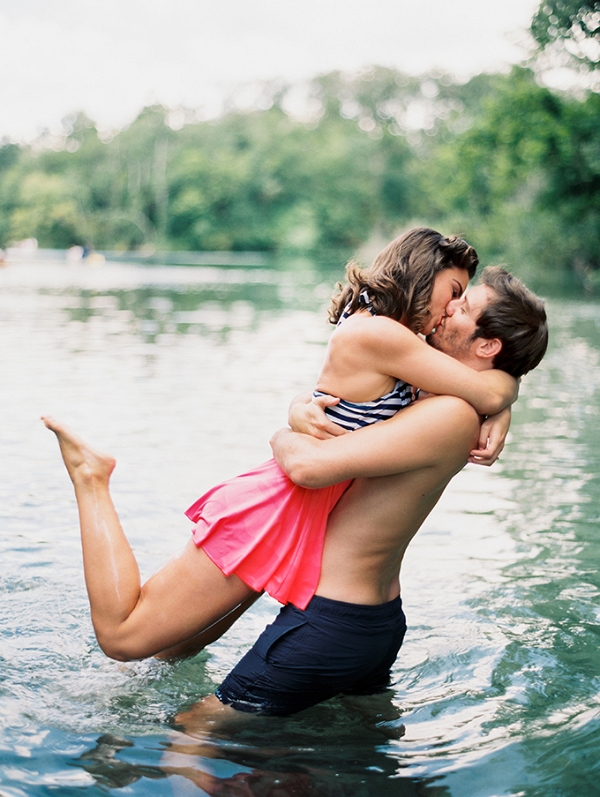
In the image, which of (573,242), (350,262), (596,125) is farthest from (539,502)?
(573,242)

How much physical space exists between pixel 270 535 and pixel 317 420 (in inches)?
16.5

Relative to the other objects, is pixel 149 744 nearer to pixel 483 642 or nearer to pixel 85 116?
pixel 483 642

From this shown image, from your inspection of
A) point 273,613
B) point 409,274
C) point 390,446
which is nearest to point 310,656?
point 390,446

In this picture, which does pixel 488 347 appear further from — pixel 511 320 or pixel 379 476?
pixel 379 476

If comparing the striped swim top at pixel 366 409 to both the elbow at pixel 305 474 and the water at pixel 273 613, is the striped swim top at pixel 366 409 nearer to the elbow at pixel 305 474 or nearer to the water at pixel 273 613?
the elbow at pixel 305 474

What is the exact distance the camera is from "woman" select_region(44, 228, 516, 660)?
3074mm

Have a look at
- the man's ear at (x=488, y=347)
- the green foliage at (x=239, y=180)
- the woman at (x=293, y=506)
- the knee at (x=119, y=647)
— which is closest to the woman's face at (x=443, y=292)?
the woman at (x=293, y=506)

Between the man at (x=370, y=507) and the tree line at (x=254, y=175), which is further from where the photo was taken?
the tree line at (x=254, y=175)

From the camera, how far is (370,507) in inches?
124

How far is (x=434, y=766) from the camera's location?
10.8ft

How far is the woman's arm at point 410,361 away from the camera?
9.81 feet

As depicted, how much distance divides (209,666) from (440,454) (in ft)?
5.41

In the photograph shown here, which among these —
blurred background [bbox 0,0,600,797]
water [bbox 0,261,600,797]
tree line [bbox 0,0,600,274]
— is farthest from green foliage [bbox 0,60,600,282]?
water [bbox 0,261,600,797]

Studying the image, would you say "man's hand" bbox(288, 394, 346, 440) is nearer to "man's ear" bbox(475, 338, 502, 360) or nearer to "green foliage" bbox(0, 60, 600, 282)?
"man's ear" bbox(475, 338, 502, 360)
